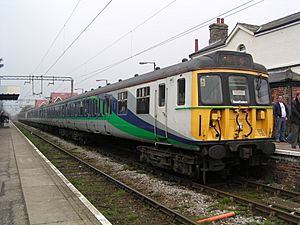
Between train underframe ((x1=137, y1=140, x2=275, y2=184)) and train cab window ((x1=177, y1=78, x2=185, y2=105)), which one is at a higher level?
train cab window ((x1=177, y1=78, x2=185, y2=105))

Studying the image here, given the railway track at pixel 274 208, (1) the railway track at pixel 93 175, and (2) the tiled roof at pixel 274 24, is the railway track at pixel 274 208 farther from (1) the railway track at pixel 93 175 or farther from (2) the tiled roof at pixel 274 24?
(2) the tiled roof at pixel 274 24

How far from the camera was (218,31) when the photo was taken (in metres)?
25.3

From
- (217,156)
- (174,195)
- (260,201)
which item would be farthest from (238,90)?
(174,195)

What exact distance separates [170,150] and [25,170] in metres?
4.69

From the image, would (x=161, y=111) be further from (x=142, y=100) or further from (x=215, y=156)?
(x=215, y=156)

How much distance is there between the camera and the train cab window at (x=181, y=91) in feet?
27.7

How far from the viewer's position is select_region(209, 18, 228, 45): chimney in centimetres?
2528

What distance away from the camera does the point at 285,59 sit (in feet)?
55.4

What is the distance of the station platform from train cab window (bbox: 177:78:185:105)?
315 cm

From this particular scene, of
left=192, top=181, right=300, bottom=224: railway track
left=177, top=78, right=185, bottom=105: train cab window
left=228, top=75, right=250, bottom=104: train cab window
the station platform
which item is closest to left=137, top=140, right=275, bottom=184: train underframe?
left=192, top=181, right=300, bottom=224: railway track

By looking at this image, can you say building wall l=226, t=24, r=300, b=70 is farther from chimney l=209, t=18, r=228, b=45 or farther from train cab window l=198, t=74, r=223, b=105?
train cab window l=198, t=74, r=223, b=105

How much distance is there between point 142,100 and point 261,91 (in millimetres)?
3536

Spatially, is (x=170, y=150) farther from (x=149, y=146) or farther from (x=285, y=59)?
(x=285, y=59)

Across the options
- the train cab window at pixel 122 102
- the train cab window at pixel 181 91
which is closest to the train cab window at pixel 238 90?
the train cab window at pixel 181 91
